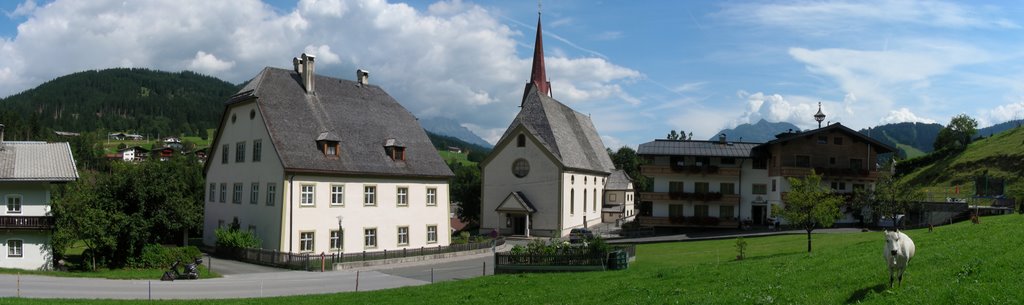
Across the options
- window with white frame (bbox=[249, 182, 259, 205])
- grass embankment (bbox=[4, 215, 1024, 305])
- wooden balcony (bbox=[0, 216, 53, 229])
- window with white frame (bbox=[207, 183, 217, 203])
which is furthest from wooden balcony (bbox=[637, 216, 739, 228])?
wooden balcony (bbox=[0, 216, 53, 229])

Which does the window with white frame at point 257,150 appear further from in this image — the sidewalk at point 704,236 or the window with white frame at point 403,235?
the sidewalk at point 704,236

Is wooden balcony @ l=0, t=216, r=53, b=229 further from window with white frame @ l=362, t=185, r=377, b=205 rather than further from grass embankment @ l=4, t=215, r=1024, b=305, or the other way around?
grass embankment @ l=4, t=215, r=1024, b=305

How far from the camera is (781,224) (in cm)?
5491

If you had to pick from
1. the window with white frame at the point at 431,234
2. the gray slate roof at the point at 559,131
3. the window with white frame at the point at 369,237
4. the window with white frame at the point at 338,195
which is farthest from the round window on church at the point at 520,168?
the window with white frame at the point at 338,195

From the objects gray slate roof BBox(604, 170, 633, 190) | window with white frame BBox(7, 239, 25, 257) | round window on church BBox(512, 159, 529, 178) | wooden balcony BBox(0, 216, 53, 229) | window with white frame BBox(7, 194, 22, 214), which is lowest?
window with white frame BBox(7, 239, 25, 257)

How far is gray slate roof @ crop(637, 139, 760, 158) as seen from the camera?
57.5 metres

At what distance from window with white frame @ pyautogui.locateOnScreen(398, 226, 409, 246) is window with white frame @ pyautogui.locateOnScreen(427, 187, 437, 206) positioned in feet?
8.98

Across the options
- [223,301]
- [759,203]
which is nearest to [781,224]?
[759,203]

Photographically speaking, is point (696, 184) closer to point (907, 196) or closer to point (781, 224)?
point (781, 224)

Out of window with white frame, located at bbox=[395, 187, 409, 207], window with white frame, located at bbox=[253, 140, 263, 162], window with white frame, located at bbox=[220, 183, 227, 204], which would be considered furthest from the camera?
window with white frame, located at bbox=[220, 183, 227, 204]

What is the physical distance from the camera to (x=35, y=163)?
123 feet

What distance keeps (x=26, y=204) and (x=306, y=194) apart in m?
14.0

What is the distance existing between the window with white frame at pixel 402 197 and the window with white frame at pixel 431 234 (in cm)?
284

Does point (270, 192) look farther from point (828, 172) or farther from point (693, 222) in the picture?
point (828, 172)
